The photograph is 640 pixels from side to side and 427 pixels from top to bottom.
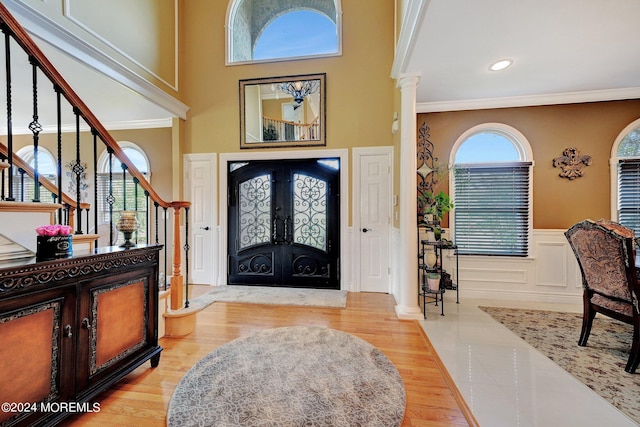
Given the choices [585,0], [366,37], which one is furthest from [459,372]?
[366,37]

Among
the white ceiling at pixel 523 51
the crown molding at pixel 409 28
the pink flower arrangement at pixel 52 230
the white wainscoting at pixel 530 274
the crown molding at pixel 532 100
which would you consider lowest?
the white wainscoting at pixel 530 274

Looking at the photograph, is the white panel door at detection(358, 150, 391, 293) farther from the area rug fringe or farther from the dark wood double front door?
the area rug fringe

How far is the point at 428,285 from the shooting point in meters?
2.96

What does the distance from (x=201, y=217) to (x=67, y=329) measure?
9.57ft

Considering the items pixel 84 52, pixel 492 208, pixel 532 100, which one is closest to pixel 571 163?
pixel 532 100

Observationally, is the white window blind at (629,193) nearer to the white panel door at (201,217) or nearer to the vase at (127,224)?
the vase at (127,224)

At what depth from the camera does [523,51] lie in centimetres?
238

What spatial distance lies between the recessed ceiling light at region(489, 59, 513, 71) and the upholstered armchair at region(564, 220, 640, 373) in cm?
168

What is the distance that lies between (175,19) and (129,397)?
4887mm

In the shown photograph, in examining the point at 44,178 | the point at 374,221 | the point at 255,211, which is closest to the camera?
the point at 44,178

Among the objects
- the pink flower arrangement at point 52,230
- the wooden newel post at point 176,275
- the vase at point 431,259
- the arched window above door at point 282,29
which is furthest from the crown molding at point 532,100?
the pink flower arrangement at point 52,230

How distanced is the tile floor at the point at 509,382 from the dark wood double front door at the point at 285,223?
1746 millimetres

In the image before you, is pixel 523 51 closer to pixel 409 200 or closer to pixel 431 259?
pixel 409 200

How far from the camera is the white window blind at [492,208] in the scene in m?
3.37
